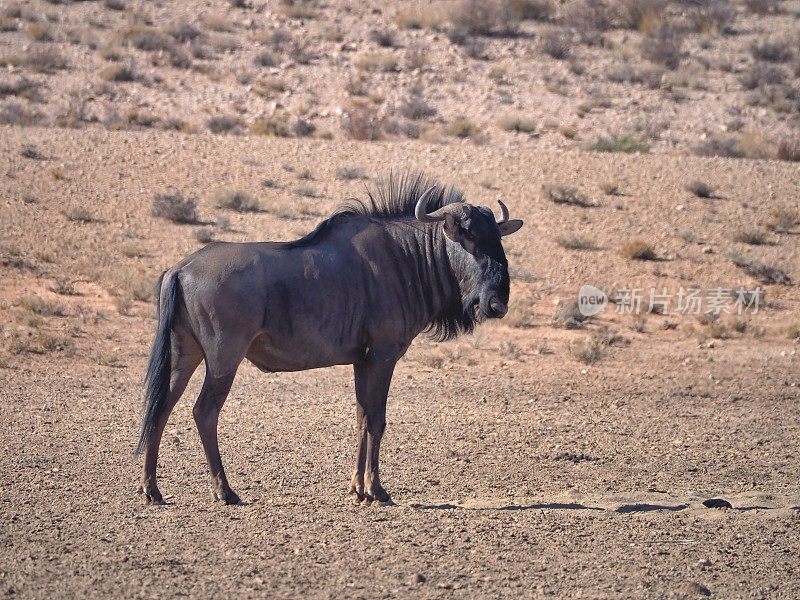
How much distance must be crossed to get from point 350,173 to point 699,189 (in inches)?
240

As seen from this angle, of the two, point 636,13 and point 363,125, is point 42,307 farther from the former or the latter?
point 636,13

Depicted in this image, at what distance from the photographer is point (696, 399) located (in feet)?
45.7

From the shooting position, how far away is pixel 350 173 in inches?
853

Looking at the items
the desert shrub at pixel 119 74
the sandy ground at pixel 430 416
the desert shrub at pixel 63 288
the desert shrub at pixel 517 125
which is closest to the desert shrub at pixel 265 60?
the desert shrub at pixel 119 74

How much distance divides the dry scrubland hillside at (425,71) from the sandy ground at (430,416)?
3.38m

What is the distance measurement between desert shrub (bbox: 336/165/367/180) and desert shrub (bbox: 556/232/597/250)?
376 cm

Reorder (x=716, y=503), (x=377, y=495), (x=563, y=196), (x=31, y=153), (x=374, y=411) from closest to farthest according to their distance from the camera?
(x=377, y=495) < (x=374, y=411) < (x=716, y=503) < (x=563, y=196) < (x=31, y=153)

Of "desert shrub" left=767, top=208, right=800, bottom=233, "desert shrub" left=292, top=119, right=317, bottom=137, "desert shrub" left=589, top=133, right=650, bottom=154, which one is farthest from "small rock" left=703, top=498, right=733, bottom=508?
"desert shrub" left=292, top=119, right=317, bottom=137

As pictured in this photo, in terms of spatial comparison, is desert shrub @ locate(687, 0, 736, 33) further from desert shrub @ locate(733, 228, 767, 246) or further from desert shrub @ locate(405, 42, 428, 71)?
desert shrub @ locate(733, 228, 767, 246)

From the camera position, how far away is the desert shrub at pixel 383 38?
3256 centimetres

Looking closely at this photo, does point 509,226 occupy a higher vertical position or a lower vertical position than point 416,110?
higher

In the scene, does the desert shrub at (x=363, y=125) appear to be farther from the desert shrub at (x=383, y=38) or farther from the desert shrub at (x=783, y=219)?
the desert shrub at (x=783, y=219)

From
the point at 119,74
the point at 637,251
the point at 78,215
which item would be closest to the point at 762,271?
the point at 637,251

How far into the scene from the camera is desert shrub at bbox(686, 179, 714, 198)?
22.0 metres
